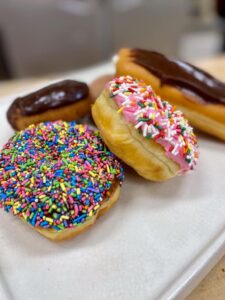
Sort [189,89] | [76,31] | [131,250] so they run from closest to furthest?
[131,250] < [189,89] < [76,31]

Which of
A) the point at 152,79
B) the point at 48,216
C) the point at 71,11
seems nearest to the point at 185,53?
the point at 71,11

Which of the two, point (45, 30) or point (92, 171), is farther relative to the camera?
point (45, 30)

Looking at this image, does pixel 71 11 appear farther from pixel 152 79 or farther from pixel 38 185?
pixel 38 185

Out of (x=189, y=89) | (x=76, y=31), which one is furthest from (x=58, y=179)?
(x=76, y=31)

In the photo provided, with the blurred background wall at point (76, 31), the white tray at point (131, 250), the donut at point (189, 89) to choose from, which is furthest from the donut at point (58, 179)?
the blurred background wall at point (76, 31)

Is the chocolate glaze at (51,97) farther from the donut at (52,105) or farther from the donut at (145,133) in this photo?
the donut at (145,133)

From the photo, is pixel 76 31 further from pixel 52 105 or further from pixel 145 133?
pixel 145 133

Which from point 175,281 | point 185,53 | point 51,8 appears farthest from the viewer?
point 185,53
